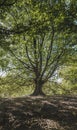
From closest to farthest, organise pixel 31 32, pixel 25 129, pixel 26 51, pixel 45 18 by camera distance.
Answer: pixel 25 129, pixel 31 32, pixel 45 18, pixel 26 51

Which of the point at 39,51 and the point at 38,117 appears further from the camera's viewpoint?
the point at 39,51

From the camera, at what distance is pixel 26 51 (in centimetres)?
2055

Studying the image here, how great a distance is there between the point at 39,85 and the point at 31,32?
8.58 meters

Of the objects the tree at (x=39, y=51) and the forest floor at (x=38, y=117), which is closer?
the forest floor at (x=38, y=117)

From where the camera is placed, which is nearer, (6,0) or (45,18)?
(6,0)

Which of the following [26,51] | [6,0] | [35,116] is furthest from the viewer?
[26,51]

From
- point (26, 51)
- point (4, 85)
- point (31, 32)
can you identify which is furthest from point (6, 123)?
point (4, 85)

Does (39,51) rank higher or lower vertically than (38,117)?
higher

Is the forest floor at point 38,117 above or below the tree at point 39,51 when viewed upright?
below

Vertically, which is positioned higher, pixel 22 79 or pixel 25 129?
pixel 22 79

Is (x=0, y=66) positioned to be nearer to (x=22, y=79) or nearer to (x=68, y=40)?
(x=22, y=79)

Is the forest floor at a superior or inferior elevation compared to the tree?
inferior

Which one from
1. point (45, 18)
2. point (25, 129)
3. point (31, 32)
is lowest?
point (25, 129)

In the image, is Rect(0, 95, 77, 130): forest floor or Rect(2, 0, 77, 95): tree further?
Rect(2, 0, 77, 95): tree
